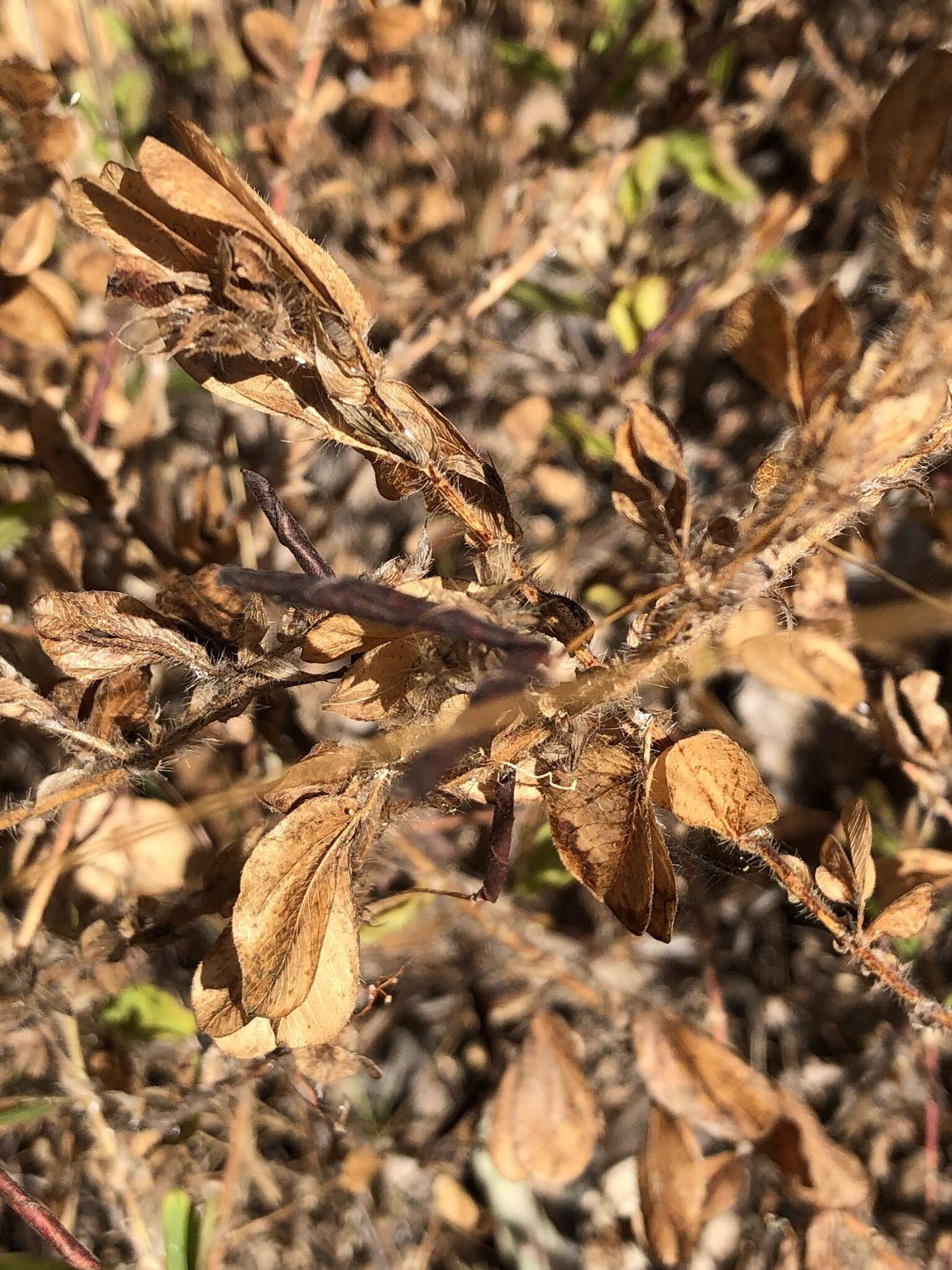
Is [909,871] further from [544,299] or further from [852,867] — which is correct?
[544,299]

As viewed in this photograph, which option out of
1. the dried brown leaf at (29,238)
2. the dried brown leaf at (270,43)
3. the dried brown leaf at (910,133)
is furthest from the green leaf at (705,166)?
the dried brown leaf at (29,238)

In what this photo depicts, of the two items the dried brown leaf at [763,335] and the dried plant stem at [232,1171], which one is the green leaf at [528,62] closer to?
the dried brown leaf at [763,335]

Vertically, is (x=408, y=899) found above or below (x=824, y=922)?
below

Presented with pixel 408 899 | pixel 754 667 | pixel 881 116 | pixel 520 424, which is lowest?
pixel 408 899

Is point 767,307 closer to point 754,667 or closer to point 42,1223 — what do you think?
point 754,667

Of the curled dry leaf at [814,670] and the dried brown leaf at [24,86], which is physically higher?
the dried brown leaf at [24,86]

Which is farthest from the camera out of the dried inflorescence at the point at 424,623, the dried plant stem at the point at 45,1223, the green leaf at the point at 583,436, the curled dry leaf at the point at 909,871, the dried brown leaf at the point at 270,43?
the green leaf at the point at 583,436

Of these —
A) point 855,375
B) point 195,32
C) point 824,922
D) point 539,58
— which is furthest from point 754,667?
point 195,32

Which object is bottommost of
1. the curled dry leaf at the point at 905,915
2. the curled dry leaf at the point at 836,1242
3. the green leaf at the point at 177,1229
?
the green leaf at the point at 177,1229

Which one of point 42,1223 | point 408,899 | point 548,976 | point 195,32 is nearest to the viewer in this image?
point 42,1223
